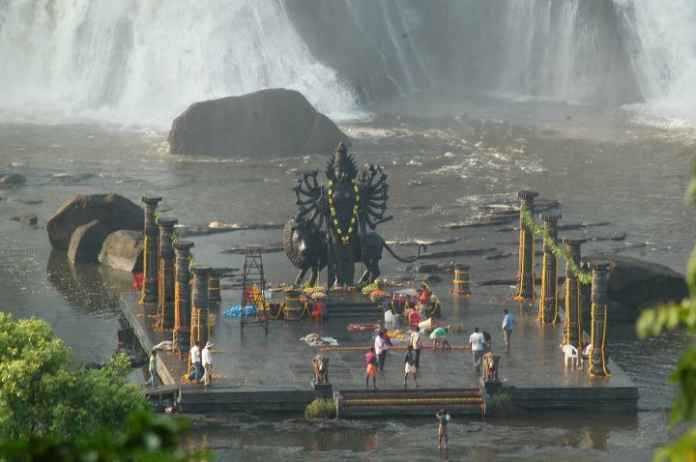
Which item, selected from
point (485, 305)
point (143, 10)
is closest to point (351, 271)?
point (485, 305)

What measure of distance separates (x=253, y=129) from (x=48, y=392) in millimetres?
56929

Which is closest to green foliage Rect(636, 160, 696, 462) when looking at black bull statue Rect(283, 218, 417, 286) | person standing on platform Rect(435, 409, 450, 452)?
person standing on platform Rect(435, 409, 450, 452)

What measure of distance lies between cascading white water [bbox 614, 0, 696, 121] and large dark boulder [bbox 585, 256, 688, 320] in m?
55.6

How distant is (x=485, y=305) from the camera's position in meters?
52.0

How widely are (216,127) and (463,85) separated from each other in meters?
30.9

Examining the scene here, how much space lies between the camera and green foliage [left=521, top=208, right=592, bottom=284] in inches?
1781

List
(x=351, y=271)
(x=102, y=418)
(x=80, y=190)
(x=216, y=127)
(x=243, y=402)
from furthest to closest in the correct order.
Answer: (x=216, y=127), (x=80, y=190), (x=351, y=271), (x=243, y=402), (x=102, y=418)

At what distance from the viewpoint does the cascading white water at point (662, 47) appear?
4382 inches

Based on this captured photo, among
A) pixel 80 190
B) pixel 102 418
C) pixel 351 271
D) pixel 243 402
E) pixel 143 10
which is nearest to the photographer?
pixel 102 418

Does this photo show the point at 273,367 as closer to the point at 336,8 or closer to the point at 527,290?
the point at 527,290

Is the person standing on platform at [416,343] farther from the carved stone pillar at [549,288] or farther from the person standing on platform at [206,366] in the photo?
the carved stone pillar at [549,288]

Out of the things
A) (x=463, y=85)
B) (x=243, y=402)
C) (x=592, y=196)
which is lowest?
(x=243, y=402)

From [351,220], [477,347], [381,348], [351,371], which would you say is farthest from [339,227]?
[477,347]

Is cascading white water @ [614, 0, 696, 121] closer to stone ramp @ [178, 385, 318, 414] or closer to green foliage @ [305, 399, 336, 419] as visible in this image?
stone ramp @ [178, 385, 318, 414]
